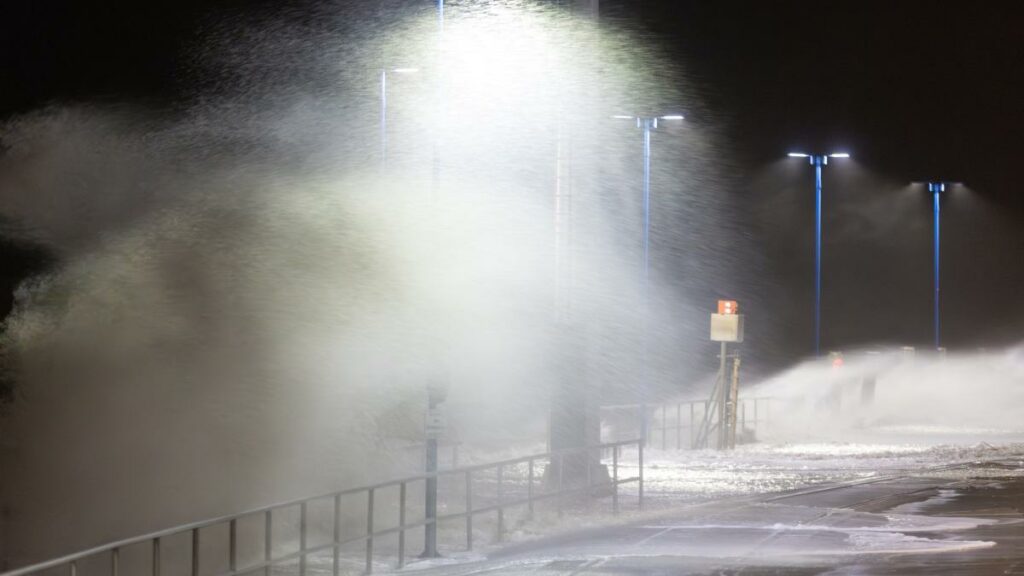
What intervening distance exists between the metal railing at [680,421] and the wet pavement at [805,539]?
1019cm

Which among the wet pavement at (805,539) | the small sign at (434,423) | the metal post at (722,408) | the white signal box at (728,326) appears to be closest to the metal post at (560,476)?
the wet pavement at (805,539)

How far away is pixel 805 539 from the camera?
1688 centimetres

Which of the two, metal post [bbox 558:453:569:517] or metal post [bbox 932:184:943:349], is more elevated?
metal post [bbox 932:184:943:349]

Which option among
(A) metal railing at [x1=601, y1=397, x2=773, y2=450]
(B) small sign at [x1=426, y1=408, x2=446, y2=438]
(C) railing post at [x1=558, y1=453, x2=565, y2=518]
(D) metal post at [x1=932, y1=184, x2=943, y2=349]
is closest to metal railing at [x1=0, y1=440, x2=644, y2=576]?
(C) railing post at [x1=558, y1=453, x2=565, y2=518]

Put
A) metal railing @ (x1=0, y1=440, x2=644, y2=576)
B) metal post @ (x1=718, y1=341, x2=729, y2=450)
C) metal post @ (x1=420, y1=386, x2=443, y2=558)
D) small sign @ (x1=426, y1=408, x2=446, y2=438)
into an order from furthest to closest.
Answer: metal post @ (x1=718, y1=341, x2=729, y2=450) < small sign @ (x1=426, y1=408, x2=446, y2=438) < metal post @ (x1=420, y1=386, x2=443, y2=558) < metal railing @ (x1=0, y1=440, x2=644, y2=576)

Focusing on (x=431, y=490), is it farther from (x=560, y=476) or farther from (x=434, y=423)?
(x=560, y=476)

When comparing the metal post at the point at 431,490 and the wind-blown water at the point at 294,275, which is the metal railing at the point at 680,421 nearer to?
the wind-blown water at the point at 294,275

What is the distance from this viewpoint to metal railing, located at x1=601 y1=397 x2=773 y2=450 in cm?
3394

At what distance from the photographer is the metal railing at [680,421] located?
33.9m

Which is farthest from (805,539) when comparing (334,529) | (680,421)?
(680,421)

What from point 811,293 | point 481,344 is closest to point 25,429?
point 481,344

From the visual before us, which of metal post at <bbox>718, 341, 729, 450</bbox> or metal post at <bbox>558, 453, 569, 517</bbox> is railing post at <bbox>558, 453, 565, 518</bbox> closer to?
metal post at <bbox>558, 453, 569, 517</bbox>

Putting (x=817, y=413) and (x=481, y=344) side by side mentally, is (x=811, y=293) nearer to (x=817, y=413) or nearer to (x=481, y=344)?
(x=817, y=413)

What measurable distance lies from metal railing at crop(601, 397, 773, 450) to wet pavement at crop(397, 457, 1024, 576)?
1019cm
